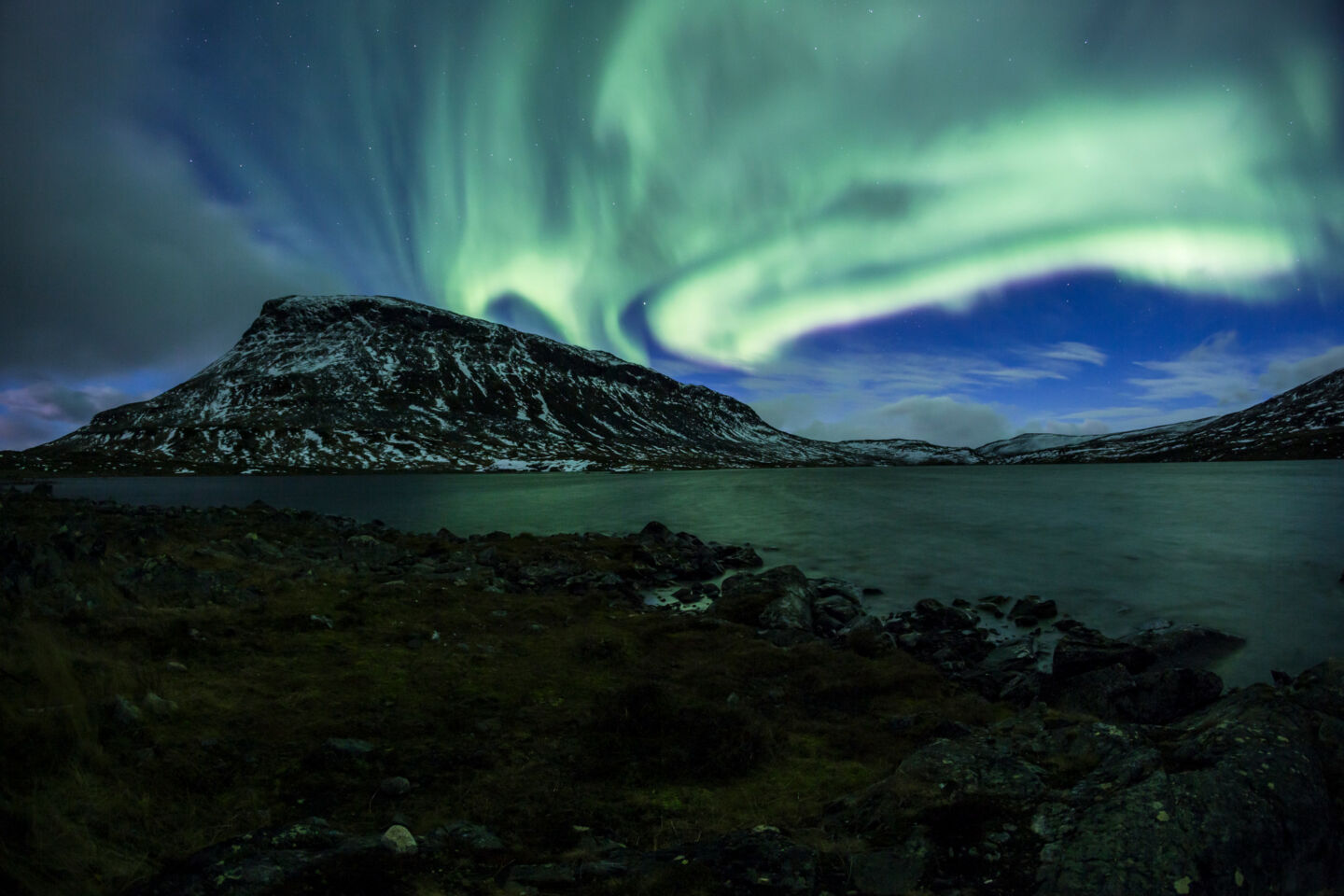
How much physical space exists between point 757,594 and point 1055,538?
3413cm

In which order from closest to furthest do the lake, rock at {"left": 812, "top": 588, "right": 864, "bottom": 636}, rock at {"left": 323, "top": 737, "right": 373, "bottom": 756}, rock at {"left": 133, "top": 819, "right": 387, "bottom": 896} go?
1. rock at {"left": 133, "top": 819, "right": 387, "bottom": 896}
2. rock at {"left": 323, "top": 737, "right": 373, "bottom": 756}
3. rock at {"left": 812, "top": 588, "right": 864, "bottom": 636}
4. the lake

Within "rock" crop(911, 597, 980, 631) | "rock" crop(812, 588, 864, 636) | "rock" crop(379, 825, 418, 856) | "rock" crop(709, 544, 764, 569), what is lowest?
"rock" crop(911, 597, 980, 631)

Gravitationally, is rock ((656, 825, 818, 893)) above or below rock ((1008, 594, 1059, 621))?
above

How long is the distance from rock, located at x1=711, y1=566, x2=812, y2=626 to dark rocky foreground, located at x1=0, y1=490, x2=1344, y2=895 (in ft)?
9.20

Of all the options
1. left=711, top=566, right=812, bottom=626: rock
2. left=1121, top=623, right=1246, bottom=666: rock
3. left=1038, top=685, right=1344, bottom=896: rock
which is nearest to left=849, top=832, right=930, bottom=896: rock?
left=1038, top=685, right=1344, bottom=896: rock

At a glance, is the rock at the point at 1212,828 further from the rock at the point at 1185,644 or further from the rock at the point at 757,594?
the rock at the point at 757,594

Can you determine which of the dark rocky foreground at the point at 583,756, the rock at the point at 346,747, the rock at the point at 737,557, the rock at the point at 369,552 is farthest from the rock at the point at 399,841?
the rock at the point at 737,557

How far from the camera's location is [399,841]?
561cm

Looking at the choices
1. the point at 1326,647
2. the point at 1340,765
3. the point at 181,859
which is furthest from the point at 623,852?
the point at 1326,647

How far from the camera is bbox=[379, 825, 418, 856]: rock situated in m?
5.46

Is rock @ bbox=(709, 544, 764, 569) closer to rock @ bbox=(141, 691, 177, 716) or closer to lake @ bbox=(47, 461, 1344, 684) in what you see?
lake @ bbox=(47, 461, 1344, 684)

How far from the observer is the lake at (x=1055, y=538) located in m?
23.8

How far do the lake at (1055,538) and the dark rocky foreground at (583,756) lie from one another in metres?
10.5

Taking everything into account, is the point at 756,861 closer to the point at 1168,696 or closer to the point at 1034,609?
the point at 1168,696
